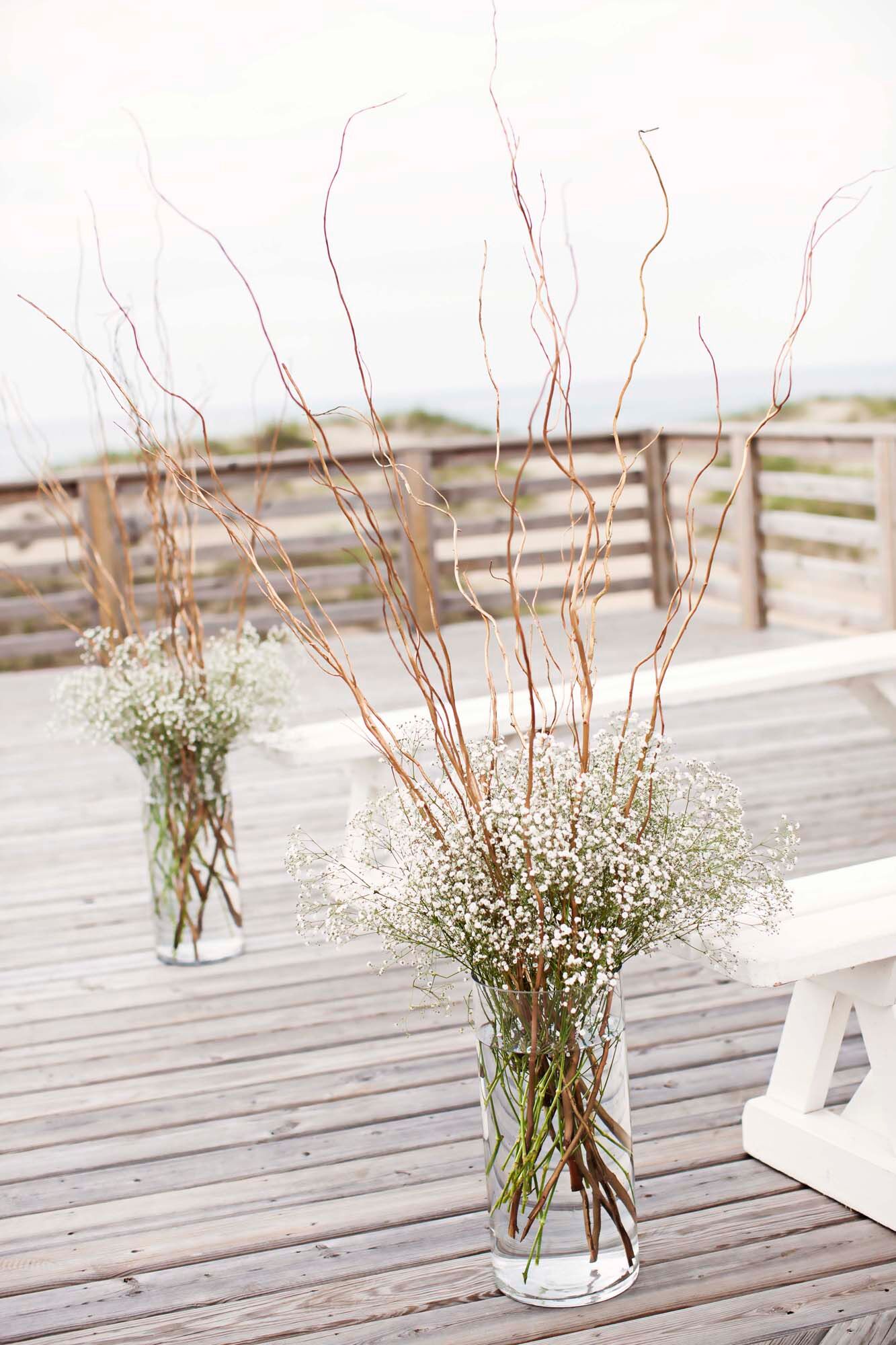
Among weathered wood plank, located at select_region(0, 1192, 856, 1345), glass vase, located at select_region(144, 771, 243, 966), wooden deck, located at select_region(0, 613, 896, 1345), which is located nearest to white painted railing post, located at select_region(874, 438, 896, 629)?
wooden deck, located at select_region(0, 613, 896, 1345)

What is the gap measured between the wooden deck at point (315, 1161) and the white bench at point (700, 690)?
1.12 ft

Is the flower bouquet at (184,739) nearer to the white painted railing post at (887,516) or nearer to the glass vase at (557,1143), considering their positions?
the glass vase at (557,1143)

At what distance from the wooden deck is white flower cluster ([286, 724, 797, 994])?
1.40ft

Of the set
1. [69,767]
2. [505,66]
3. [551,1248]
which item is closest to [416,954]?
[551,1248]

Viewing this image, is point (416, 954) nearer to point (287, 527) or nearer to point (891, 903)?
point (891, 903)

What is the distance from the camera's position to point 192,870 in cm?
259

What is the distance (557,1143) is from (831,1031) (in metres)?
0.50

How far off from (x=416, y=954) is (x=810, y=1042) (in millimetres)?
598

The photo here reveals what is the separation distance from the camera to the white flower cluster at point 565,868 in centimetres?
136

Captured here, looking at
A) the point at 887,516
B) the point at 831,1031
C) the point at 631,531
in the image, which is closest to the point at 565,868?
the point at 831,1031

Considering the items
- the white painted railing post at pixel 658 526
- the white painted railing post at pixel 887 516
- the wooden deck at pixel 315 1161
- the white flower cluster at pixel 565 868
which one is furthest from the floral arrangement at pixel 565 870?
the white painted railing post at pixel 658 526

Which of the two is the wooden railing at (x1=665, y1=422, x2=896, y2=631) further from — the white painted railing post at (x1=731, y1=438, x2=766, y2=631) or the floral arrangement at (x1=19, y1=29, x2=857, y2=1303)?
the floral arrangement at (x1=19, y1=29, x2=857, y2=1303)

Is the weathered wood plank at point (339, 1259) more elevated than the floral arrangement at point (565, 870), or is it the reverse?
the floral arrangement at point (565, 870)

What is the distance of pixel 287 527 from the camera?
51.4 ft
